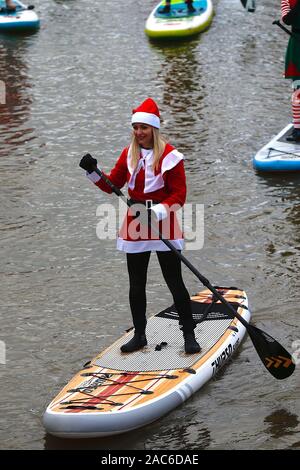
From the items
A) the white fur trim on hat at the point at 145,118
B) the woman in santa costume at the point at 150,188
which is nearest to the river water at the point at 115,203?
the woman in santa costume at the point at 150,188

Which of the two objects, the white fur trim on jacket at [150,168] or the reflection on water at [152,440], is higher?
the white fur trim on jacket at [150,168]

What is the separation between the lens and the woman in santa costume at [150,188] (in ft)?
22.9

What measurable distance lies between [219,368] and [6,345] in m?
1.69

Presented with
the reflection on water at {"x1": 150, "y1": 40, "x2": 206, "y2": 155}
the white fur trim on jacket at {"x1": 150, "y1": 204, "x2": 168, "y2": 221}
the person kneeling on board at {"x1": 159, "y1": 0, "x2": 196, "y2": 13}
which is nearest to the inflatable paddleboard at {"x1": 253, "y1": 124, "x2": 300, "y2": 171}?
the reflection on water at {"x1": 150, "y1": 40, "x2": 206, "y2": 155}

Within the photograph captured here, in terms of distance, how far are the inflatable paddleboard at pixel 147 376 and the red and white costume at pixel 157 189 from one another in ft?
2.61

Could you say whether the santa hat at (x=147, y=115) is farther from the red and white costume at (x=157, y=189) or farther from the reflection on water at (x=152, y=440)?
the reflection on water at (x=152, y=440)

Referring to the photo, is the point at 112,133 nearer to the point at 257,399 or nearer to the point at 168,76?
the point at 168,76

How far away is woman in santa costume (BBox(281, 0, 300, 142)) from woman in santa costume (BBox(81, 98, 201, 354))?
516 cm

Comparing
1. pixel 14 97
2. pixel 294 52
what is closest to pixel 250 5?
pixel 14 97

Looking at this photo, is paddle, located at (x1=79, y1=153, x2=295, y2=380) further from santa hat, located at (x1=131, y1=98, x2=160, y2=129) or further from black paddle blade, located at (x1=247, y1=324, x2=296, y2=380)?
santa hat, located at (x1=131, y1=98, x2=160, y2=129)

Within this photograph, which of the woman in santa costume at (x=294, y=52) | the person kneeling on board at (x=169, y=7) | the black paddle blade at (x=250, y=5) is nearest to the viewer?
the woman in santa costume at (x=294, y=52)

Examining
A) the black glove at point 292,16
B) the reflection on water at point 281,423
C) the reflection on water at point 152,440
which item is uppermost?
the black glove at point 292,16

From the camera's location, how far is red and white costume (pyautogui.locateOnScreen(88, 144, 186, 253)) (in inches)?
275

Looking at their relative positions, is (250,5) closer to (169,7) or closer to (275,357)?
(169,7)
